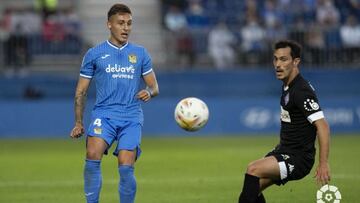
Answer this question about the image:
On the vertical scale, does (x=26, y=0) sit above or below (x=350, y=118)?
above

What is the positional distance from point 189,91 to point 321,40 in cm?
401

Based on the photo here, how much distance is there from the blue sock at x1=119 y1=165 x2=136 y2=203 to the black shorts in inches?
59.4

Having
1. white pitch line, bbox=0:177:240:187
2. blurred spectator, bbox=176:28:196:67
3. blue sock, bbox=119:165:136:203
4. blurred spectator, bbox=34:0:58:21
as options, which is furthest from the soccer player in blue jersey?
blurred spectator, bbox=34:0:58:21

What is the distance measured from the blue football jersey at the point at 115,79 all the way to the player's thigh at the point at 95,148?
307mm

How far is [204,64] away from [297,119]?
678 inches

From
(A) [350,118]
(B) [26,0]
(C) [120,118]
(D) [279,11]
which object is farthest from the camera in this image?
(B) [26,0]

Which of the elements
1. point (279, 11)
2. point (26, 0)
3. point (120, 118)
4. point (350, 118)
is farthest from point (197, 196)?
point (26, 0)

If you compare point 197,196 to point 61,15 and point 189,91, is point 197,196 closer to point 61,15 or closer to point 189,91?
point 189,91

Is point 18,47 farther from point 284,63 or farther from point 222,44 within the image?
point 284,63

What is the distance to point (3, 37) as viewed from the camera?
25172 mm

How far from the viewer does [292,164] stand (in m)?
9.16

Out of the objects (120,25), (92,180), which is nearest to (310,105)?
(120,25)

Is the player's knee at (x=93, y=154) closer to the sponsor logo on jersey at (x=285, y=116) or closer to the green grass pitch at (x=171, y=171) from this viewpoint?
the sponsor logo on jersey at (x=285, y=116)

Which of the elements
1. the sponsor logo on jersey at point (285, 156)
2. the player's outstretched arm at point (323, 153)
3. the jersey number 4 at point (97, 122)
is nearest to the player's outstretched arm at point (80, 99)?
the jersey number 4 at point (97, 122)
